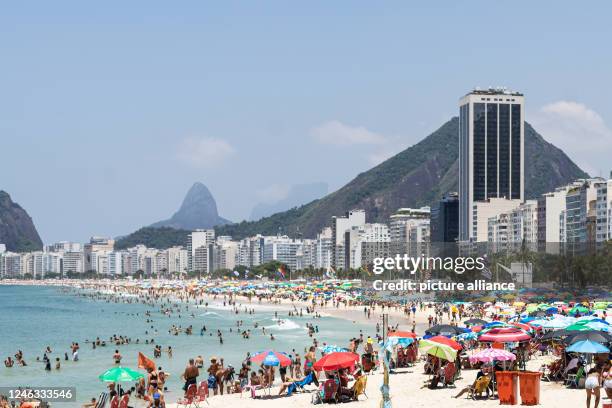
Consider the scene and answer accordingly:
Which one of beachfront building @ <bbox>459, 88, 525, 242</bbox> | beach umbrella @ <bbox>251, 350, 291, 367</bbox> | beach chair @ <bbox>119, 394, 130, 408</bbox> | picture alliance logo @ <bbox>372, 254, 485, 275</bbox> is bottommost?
beach chair @ <bbox>119, 394, 130, 408</bbox>

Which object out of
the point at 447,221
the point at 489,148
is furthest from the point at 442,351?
the point at 447,221

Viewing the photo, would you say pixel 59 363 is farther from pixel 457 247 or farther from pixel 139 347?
pixel 457 247

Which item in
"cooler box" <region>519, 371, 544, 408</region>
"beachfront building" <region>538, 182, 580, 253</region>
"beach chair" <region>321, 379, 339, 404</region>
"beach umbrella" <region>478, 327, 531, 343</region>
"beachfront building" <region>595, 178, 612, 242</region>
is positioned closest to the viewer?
"cooler box" <region>519, 371, 544, 408</region>

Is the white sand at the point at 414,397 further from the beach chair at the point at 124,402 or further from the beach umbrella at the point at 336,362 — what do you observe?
the beach chair at the point at 124,402

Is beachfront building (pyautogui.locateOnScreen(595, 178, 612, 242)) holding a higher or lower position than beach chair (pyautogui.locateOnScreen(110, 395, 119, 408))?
higher

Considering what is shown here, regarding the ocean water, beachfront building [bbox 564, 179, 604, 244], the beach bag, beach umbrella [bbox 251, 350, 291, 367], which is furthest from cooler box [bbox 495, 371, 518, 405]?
beachfront building [bbox 564, 179, 604, 244]

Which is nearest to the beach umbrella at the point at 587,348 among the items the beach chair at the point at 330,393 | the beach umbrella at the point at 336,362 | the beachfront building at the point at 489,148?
the beach umbrella at the point at 336,362

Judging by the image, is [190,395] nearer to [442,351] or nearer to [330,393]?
[330,393]

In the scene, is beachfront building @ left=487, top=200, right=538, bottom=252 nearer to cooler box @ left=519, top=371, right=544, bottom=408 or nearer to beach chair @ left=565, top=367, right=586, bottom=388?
beach chair @ left=565, top=367, right=586, bottom=388
